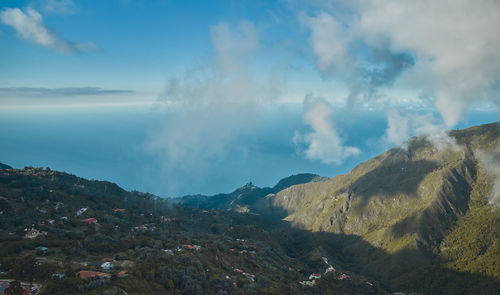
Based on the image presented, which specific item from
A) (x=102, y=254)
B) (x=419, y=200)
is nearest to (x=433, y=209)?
(x=419, y=200)

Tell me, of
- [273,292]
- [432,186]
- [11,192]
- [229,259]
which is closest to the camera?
[273,292]

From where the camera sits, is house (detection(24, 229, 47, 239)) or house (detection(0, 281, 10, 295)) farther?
house (detection(24, 229, 47, 239))

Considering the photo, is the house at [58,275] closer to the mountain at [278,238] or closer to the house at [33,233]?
the mountain at [278,238]

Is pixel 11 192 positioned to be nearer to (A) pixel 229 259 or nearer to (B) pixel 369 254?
(A) pixel 229 259

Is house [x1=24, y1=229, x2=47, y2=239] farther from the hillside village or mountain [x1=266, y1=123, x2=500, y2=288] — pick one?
mountain [x1=266, y1=123, x2=500, y2=288]

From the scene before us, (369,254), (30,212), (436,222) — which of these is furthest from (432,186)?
(30,212)

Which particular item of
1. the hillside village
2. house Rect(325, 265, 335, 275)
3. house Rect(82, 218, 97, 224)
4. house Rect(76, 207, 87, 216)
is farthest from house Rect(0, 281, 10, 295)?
house Rect(325, 265, 335, 275)
